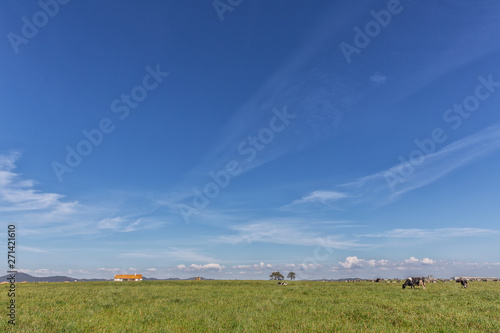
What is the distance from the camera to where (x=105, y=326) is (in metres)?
11.2

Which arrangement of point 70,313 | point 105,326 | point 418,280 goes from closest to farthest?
point 105,326 < point 70,313 < point 418,280

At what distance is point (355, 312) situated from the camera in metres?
14.9

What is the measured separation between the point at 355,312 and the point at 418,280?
3390cm

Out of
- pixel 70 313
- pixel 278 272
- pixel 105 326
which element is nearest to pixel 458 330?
pixel 105 326

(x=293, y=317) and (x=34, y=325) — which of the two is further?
(x=293, y=317)

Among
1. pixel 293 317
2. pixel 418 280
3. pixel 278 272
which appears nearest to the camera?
pixel 293 317

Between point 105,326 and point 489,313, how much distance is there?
748 inches

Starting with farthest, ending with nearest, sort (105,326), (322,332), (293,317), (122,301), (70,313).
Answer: (122,301), (70,313), (293,317), (105,326), (322,332)

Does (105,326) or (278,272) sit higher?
(105,326)

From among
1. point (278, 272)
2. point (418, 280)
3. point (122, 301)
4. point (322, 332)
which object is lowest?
point (278, 272)

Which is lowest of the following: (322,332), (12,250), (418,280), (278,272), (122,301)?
(278,272)

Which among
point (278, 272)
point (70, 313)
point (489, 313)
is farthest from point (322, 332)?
point (278, 272)

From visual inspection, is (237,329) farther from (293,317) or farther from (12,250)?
(12,250)

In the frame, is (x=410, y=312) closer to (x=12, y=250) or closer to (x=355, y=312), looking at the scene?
(x=355, y=312)
